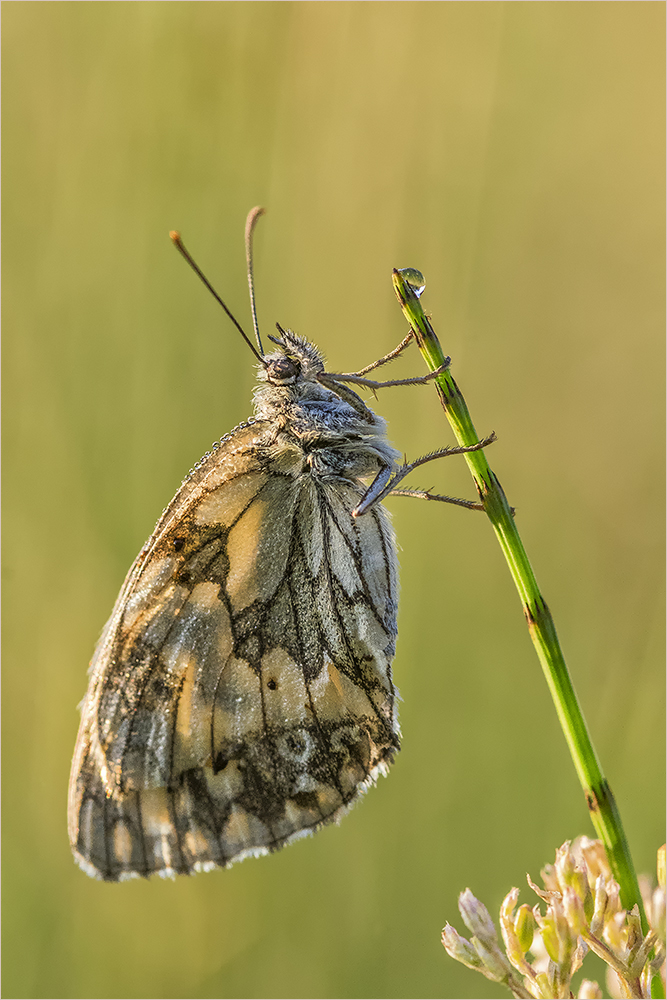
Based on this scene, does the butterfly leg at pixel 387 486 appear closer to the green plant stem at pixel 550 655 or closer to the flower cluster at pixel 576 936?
the green plant stem at pixel 550 655

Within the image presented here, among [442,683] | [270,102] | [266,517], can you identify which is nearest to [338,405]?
[266,517]

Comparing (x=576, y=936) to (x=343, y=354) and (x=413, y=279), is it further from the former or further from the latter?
(x=343, y=354)

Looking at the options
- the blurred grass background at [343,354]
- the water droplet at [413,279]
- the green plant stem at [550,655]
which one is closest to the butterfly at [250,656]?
the water droplet at [413,279]

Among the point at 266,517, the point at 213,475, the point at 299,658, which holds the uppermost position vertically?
the point at 213,475

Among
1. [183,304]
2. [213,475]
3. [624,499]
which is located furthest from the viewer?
[183,304]

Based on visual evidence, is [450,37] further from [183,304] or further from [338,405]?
[338,405]

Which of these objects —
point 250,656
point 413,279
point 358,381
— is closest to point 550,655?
point 413,279

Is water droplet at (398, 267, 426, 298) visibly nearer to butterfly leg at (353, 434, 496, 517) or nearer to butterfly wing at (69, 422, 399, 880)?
butterfly leg at (353, 434, 496, 517)

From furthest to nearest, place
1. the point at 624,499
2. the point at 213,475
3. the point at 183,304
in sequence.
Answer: the point at 183,304, the point at 624,499, the point at 213,475
